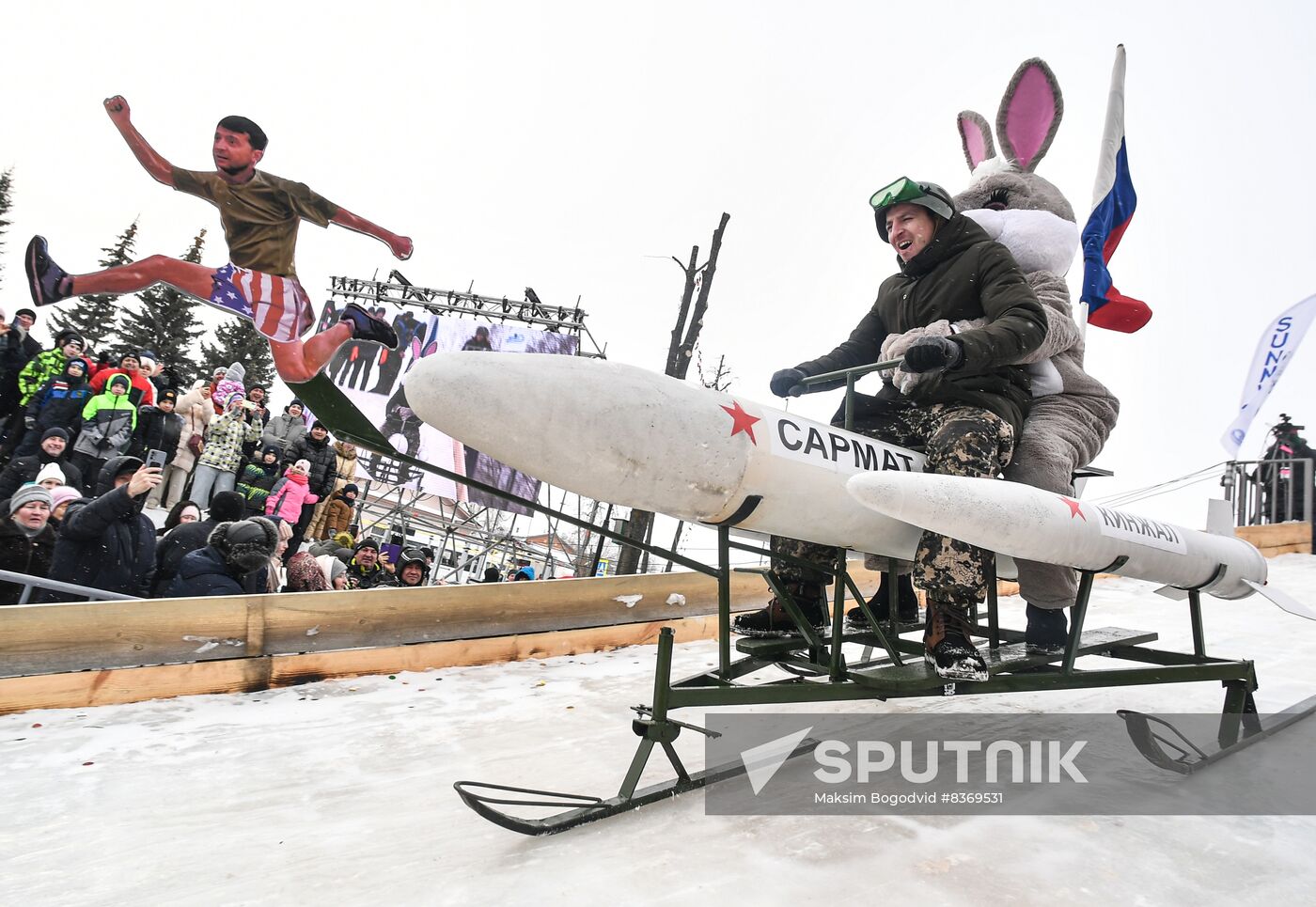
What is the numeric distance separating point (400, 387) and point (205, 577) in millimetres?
8869

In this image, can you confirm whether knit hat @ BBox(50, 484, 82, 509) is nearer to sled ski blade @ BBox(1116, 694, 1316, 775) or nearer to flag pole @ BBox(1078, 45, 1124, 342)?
sled ski blade @ BBox(1116, 694, 1316, 775)

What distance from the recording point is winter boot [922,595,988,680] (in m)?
2.32

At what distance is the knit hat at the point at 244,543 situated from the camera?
388cm

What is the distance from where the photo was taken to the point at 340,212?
4.55 m

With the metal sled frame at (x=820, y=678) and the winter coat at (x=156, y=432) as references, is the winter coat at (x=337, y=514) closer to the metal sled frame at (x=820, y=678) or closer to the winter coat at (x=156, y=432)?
the winter coat at (x=156, y=432)

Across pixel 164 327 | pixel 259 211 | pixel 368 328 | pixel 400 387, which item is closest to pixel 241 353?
pixel 164 327

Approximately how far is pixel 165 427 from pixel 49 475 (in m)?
2.33

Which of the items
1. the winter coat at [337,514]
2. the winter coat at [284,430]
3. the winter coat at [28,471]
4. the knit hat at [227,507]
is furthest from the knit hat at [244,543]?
the winter coat at [337,514]

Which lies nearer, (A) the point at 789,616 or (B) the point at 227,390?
(A) the point at 789,616

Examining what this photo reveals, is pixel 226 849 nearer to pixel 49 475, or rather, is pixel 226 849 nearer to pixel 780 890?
pixel 780 890

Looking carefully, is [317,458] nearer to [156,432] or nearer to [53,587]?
[156,432]

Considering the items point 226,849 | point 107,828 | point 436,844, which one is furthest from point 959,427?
point 107,828

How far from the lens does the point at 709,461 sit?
204 cm

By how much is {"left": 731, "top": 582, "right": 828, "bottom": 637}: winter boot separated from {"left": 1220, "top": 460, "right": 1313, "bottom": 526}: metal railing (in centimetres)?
1021
